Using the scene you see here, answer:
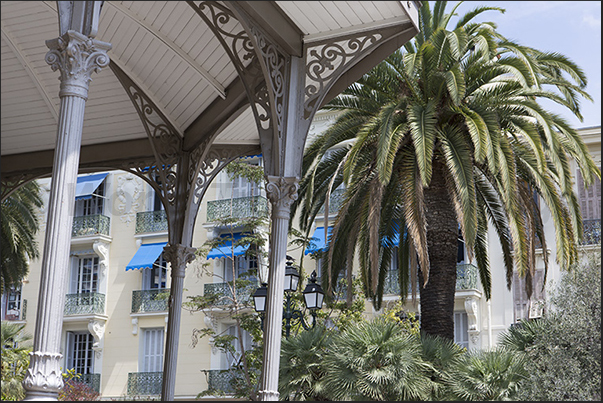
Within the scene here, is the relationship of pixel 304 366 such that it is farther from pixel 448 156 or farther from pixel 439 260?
pixel 448 156

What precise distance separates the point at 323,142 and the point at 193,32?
15.4ft

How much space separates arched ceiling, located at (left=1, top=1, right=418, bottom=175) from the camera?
8.70 m

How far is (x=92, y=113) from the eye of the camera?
12461mm

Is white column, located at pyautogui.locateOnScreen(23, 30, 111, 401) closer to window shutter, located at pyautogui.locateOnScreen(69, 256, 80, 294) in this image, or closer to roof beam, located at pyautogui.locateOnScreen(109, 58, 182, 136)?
roof beam, located at pyautogui.locateOnScreen(109, 58, 182, 136)

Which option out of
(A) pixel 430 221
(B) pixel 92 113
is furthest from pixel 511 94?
(B) pixel 92 113

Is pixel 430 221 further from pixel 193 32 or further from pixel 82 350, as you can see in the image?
pixel 82 350

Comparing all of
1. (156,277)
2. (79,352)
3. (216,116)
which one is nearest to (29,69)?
(216,116)

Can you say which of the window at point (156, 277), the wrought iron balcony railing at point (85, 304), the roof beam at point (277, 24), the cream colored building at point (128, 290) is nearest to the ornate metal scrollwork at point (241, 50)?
the roof beam at point (277, 24)

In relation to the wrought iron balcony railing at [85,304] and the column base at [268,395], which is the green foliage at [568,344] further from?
the wrought iron balcony railing at [85,304]

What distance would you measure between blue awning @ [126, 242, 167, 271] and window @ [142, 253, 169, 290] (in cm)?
56

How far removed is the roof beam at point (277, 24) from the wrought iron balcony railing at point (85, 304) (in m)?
24.8

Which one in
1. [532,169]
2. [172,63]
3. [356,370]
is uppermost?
[172,63]

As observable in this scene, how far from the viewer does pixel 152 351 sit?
30.8 metres

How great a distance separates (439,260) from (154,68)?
6003 millimetres
